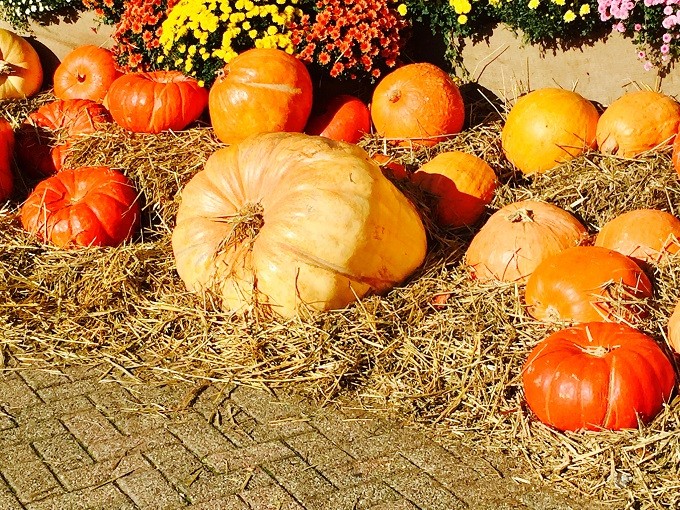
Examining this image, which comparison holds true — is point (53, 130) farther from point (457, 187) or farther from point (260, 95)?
point (457, 187)

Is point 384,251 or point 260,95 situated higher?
point 260,95

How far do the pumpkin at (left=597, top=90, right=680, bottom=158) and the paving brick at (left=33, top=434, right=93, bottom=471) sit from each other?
10.8 ft

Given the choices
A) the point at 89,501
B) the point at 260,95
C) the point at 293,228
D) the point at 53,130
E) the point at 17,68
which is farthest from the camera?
the point at 17,68

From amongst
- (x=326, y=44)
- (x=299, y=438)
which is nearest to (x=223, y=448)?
(x=299, y=438)

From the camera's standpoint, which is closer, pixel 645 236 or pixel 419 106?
pixel 645 236

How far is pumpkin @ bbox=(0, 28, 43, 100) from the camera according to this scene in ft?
23.4

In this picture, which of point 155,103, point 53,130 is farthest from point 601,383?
Answer: point 53,130

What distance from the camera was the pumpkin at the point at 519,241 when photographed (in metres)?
4.51

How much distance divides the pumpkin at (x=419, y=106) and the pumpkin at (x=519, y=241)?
3.94 ft

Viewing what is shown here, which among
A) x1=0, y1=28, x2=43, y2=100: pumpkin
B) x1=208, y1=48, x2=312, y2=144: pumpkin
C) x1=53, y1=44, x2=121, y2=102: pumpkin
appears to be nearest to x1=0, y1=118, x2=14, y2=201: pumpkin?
x1=53, y1=44, x2=121, y2=102: pumpkin

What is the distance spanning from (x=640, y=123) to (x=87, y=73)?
4.00 meters

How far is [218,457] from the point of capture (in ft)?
11.8

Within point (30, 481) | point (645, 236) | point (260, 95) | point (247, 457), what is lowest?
point (30, 481)

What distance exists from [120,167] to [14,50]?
6.64 ft
